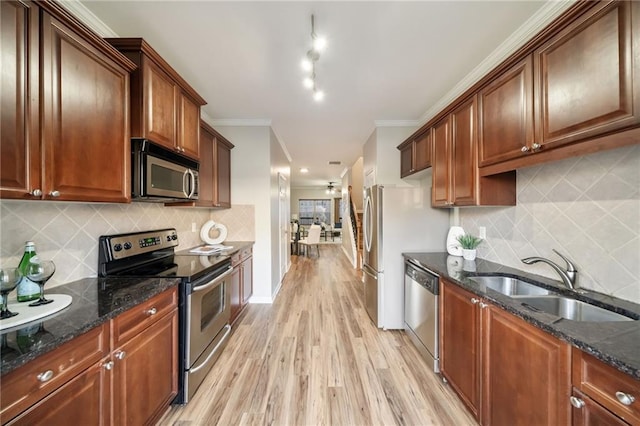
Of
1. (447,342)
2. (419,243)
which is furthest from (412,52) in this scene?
(447,342)

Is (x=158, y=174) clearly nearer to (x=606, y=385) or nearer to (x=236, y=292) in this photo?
(x=236, y=292)

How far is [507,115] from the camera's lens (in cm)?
158

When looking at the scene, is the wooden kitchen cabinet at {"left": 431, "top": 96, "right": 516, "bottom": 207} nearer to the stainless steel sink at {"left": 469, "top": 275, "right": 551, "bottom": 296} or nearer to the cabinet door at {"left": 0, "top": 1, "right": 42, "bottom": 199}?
the stainless steel sink at {"left": 469, "top": 275, "right": 551, "bottom": 296}

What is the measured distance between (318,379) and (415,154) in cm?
267

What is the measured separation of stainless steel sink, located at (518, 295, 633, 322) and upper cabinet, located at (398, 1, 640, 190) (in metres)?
0.82

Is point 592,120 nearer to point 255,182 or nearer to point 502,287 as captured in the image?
point 502,287

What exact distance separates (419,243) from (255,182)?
7.99 feet

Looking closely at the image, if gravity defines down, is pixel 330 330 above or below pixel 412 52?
below

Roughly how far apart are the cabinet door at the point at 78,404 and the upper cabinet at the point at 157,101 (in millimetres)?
1358

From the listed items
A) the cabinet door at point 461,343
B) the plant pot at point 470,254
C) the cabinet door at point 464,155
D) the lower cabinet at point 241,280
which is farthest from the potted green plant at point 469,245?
the lower cabinet at point 241,280

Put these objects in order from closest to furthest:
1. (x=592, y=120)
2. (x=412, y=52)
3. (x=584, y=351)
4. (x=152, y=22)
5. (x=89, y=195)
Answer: (x=584, y=351) → (x=592, y=120) → (x=89, y=195) → (x=152, y=22) → (x=412, y=52)

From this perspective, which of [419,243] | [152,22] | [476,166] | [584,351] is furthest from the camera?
[419,243]

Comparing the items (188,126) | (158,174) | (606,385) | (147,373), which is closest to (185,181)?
(158,174)

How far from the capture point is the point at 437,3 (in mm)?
1553
